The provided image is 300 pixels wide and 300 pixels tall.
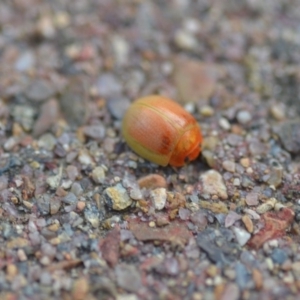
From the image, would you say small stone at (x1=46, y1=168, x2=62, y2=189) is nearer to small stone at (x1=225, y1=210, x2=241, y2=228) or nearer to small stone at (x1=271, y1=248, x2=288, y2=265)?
small stone at (x1=225, y1=210, x2=241, y2=228)

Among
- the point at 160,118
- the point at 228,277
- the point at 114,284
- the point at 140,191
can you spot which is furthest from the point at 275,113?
the point at 114,284

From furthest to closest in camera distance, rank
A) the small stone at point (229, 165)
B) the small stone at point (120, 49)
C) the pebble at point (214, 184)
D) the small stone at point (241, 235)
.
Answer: the small stone at point (120, 49) < the small stone at point (229, 165) < the pebble at point (214, 184) < the small stone at point (241, 235)

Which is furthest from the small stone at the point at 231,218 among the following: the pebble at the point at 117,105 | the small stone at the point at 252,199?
the pebble at the point at 117,105

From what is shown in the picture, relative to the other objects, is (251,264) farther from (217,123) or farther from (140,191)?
(217,123)

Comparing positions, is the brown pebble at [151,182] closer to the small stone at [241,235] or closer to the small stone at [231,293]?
the small stone at [241,235]

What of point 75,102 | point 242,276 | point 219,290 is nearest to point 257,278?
point 242,276

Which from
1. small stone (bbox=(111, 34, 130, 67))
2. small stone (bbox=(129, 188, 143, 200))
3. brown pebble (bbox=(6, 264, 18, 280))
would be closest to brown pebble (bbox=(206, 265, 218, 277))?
small stone (bbox=(129, 188, 143, 200))

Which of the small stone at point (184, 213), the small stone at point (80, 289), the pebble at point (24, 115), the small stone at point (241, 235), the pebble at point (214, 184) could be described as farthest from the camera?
the pebble at point (24, 115)
